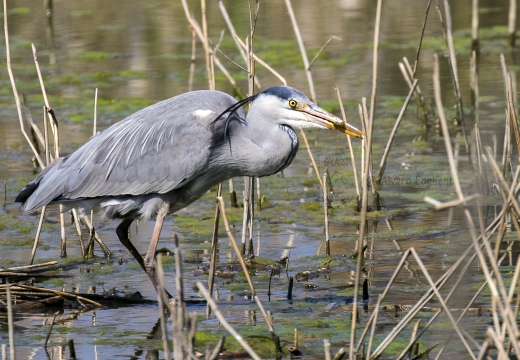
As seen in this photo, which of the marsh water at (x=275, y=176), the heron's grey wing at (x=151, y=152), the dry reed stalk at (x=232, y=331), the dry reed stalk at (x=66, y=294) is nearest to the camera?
the dry reed stalk at (x=232, y=331)

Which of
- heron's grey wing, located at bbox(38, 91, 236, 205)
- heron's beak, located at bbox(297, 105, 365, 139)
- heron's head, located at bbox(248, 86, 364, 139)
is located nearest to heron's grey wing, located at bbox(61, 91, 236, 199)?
heron's grey wing, located at bbox(38, 91, 236, 205)

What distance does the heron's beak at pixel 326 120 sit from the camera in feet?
15.3

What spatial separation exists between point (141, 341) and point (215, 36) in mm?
8609

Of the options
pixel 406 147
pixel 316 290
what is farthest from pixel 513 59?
pixel 316 290

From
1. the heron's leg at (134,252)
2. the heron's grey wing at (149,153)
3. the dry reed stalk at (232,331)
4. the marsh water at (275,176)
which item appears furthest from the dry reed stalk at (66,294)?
the dry reed stalk at (232,331)

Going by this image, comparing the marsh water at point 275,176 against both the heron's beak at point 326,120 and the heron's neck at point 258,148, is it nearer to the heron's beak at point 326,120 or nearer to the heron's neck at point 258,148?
the heron's neck at point 258,148

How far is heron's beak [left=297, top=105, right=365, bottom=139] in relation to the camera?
184 inches

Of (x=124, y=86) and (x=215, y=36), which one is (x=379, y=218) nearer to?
(x=124, y=86)

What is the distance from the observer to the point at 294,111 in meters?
4.79

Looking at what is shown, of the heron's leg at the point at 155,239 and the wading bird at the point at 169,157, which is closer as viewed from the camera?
the wading bird at the point at 169,157

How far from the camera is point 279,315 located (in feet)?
15.3

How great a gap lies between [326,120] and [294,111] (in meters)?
0.19

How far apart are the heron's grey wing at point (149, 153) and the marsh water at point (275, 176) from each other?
23.9 inches

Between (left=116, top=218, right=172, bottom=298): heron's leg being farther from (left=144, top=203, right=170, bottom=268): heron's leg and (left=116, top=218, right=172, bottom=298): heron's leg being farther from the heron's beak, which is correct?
the heron's beak
